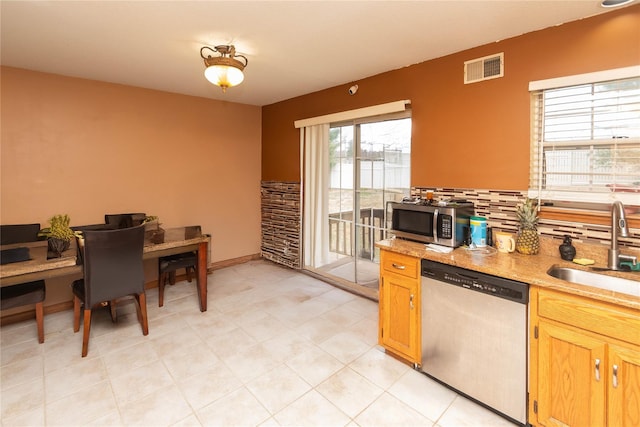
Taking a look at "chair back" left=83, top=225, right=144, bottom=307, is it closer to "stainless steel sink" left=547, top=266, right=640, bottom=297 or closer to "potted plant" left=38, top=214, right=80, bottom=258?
"potted plant" left=38, top=214, right=80, bottom=258

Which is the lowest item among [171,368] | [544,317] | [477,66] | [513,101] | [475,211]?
[171,368]

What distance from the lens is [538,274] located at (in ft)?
5.69

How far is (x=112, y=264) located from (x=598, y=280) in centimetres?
336

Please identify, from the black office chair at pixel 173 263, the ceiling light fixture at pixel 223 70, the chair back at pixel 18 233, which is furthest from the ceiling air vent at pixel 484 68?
the chair back at pixel 18 233

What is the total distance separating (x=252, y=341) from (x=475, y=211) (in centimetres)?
219

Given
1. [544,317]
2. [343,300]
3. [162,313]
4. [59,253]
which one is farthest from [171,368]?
[544,317]

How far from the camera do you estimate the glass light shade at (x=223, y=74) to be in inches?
93.0

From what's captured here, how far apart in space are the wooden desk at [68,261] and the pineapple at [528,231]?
8.96 feet

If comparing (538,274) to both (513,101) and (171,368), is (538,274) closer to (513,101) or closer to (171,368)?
(513,101)

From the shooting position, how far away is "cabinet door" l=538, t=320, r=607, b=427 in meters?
1.50

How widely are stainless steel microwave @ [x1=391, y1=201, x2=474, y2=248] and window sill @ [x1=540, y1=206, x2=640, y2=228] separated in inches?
20.0

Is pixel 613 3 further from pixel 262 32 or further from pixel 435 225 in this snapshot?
pixel 262 32

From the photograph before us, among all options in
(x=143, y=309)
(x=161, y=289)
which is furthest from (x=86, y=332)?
(x=161, y=289)

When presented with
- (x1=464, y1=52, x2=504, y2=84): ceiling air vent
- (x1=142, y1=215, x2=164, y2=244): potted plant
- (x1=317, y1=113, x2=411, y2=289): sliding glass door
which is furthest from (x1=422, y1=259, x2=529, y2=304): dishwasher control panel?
(x1=142, y1=215, x2=164, y2=244): potted plant
